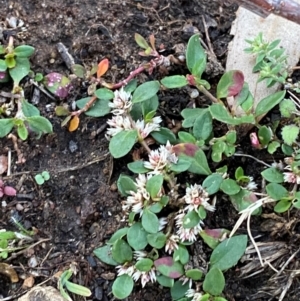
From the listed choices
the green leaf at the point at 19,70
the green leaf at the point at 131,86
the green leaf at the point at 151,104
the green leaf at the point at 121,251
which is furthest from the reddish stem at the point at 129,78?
the green leaf at the point at 121,251

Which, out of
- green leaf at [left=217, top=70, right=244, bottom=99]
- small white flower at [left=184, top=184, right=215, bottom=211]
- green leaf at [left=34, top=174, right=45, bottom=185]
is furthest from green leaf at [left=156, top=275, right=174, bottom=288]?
green leaf at [left=217, top=70, right=244, bottom=99]

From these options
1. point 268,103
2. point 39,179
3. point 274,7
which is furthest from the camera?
point 39,179

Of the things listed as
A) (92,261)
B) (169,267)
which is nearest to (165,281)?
(169,267)

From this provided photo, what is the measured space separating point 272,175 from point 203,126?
275 millimetres

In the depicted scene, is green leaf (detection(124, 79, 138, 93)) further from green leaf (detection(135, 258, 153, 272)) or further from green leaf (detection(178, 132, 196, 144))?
green leaf (detection(135, 258, 153, 272))

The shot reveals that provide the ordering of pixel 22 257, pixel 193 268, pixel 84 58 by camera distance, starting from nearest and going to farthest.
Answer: pixel 193 268 → pixel 22 257 → pixel 84 58

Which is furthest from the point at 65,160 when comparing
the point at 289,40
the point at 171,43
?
the point at 289,40

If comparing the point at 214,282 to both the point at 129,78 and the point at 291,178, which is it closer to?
the point at 291,178

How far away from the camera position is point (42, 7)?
245cm

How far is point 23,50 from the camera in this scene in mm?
2299

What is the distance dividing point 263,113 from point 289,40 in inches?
13.3

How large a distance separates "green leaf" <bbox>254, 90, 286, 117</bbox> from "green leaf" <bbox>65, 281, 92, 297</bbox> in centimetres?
79

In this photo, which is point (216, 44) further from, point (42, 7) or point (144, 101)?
point (42, 7)

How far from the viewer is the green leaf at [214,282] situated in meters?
1.95
